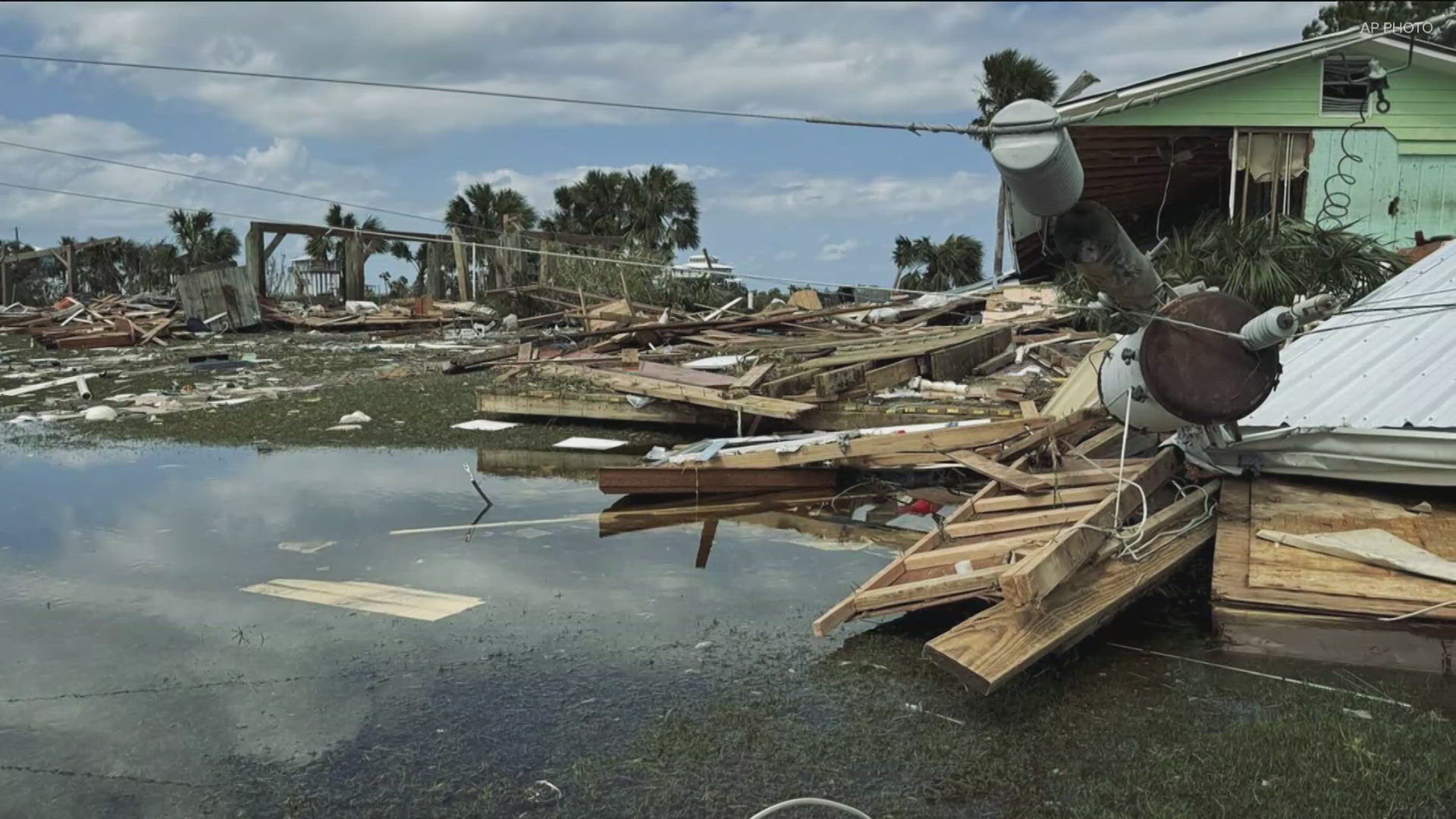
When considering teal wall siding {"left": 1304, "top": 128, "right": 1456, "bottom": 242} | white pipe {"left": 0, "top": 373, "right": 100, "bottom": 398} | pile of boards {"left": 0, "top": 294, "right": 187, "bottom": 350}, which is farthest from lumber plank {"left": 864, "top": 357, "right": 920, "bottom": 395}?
pile of boards {"left": 0, "top": 294, "right": 187, "bottom": 350}

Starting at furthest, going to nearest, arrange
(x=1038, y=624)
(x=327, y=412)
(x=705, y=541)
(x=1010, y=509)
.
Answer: (x=327, y=412), (x=705, y=541), (x=1010, y=509), (x=1038, y=624)

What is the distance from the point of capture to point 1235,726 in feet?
12.6

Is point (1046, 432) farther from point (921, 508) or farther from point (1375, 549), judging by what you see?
point (1375, 549)

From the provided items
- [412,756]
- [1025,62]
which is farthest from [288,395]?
[1025,62]

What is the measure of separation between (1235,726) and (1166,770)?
493 mm

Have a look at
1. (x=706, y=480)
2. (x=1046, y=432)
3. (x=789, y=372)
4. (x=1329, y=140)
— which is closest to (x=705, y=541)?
(x=706, y=480)

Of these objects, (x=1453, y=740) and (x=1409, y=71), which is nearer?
(x=1453, y=740)

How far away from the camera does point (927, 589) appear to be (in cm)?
466

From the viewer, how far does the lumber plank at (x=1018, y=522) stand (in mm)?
5402

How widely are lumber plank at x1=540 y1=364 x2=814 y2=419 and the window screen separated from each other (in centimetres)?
965

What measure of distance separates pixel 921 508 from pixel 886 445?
20.7 inches

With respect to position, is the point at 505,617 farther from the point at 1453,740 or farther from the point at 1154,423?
the point at 1453,740

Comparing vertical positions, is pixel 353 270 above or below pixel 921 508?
above

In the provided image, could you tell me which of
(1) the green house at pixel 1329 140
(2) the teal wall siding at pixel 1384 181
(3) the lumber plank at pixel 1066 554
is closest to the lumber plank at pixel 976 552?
(3) the lumber plank at pixel 1066 554
